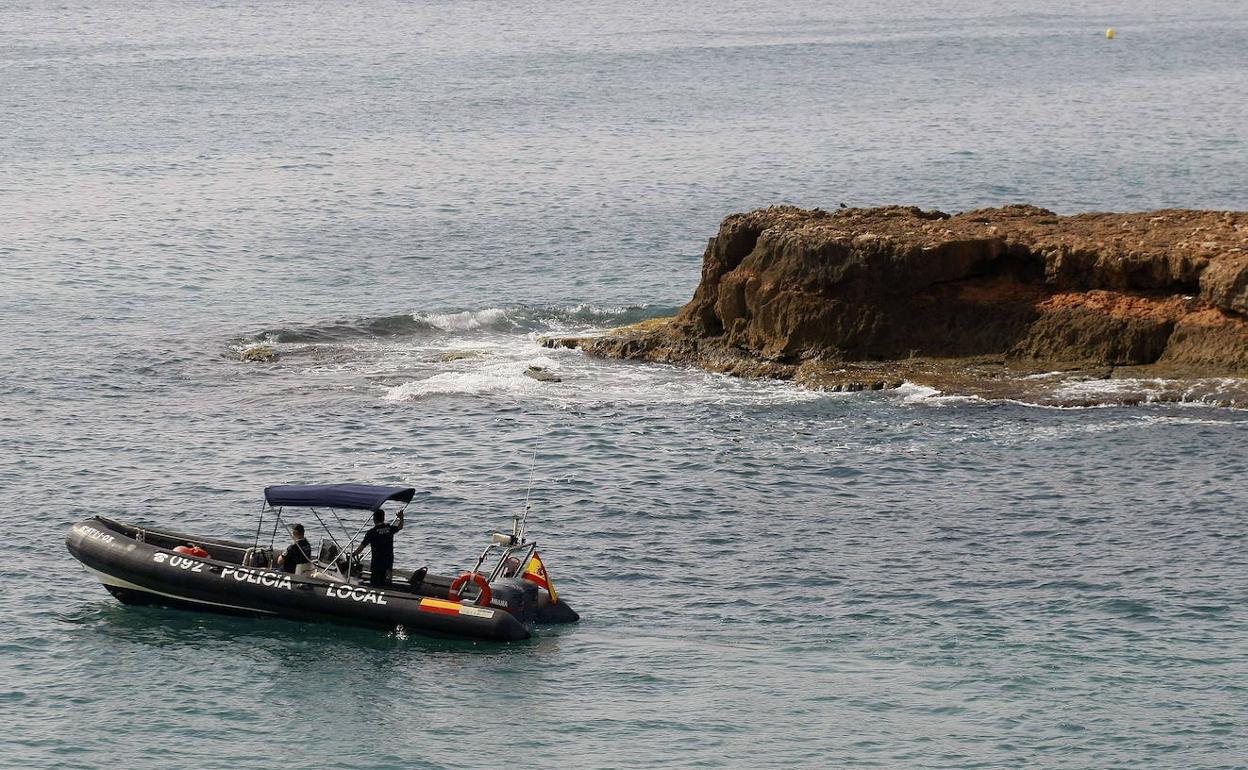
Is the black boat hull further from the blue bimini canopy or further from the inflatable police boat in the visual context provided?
the blue bimini canopy

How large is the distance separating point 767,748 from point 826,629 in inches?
188

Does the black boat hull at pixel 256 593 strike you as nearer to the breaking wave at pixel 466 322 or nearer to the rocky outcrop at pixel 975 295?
the rocky outcrop at pixel 975 295

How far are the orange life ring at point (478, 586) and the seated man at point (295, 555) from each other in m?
3.16

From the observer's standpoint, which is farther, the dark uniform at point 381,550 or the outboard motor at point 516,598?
the dark uniform at point 381,550

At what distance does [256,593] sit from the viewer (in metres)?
32.4

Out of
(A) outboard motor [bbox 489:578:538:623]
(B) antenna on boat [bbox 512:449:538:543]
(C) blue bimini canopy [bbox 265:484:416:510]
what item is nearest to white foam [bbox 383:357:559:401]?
(B) antenna on boat [bbox 512:449:538:543]

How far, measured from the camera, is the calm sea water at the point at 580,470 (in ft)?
93.0

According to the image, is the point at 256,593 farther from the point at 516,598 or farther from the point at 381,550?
the point at 516,598

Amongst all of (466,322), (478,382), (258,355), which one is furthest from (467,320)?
(478,382)

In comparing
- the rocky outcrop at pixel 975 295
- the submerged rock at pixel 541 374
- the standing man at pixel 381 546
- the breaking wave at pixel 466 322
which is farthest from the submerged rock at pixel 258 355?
the standing man at pixel 381 546

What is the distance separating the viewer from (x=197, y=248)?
229 ft

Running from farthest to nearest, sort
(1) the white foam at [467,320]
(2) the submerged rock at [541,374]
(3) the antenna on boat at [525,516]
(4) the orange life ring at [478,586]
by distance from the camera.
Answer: (1) the white foam at [467,320] → (2) the submerged rock at [541,374] → (3) the antenna on boat at [525,516] → (4) the orange life ring at [478,586]

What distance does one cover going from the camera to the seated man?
32.9 m

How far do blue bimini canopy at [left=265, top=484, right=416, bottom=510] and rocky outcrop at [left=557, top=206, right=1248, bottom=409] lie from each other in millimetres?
16733
